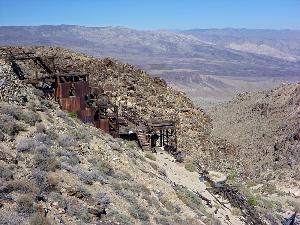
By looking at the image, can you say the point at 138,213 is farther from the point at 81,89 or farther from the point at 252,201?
the point at 81,89

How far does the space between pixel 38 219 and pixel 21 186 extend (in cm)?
159

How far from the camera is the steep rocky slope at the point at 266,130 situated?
3819 centimetres

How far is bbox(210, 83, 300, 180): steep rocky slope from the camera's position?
1503 inches

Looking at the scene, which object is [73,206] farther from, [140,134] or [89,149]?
[140,134]

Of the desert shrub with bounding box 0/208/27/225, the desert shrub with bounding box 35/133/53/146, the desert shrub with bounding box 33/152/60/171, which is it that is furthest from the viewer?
the desert shrub with bounding box 35/133/53/146

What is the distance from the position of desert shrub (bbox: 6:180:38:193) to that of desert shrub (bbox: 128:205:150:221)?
350cm

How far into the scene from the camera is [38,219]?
11.0 meters

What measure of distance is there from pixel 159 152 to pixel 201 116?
68.1ft

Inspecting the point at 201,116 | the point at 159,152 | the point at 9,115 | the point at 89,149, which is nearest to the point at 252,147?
the point at 201,116

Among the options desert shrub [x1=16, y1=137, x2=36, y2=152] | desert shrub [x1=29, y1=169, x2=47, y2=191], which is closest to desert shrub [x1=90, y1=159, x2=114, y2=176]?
desert shrub [x1=16, y1=137, x2=36, y2=152]

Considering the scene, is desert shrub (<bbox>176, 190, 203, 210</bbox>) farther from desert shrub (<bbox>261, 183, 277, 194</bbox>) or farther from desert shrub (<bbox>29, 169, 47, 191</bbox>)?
desert shrub (<bbox>261, 183, 277, 194</bbox>)

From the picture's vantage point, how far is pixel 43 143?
1619cm

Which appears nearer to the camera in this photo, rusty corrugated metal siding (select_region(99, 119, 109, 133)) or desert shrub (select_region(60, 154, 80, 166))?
desert shrub (select_region(60, 154, 80, 166))

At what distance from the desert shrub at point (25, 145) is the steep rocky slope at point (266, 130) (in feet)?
78.2
